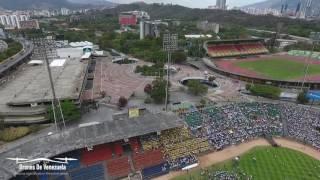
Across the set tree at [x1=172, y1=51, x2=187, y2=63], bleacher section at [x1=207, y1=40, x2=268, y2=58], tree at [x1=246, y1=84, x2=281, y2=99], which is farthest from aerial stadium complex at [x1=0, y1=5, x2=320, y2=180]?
bleacher section at [x1=207, y1=40, x2=268, y2=58]

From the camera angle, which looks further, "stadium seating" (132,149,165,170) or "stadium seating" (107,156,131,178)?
"stadium seating" (132,149,165,170)

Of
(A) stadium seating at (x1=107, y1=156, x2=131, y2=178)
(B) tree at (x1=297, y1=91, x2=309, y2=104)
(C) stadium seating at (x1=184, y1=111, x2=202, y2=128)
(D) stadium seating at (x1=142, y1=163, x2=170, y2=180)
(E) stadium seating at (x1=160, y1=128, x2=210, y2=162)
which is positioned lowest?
(D) stadium seating at (x1=142, y1=163, x2=170, y2=180)

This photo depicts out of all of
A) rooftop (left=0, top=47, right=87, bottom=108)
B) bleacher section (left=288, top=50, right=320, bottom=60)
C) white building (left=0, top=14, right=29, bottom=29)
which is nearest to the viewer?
rooftop (left=0, top=47, right=87, bottom=108)

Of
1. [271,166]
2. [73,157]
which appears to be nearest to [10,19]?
[73,157]

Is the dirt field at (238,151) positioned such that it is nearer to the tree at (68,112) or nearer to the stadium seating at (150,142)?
the stadium seating at (150,142)

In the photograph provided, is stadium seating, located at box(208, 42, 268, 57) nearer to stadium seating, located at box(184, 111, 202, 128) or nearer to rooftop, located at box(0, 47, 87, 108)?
rooftop, located at box(0, 47, 87, 108)

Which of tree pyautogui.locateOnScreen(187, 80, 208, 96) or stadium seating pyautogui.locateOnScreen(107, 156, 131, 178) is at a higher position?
tree pyautogui.locateOnScreen(187, 80, 208, 96)

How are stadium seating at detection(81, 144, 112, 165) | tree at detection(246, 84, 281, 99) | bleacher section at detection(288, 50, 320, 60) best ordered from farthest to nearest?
bleacher section at detection(288, 50, 320, 60), tree at detection(246, 84, 281, 99), stadium seating at detection(81, 144, 112, 165)

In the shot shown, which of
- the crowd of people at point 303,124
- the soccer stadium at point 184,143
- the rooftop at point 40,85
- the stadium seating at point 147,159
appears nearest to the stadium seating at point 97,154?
the soccer stadium at point 184,143
